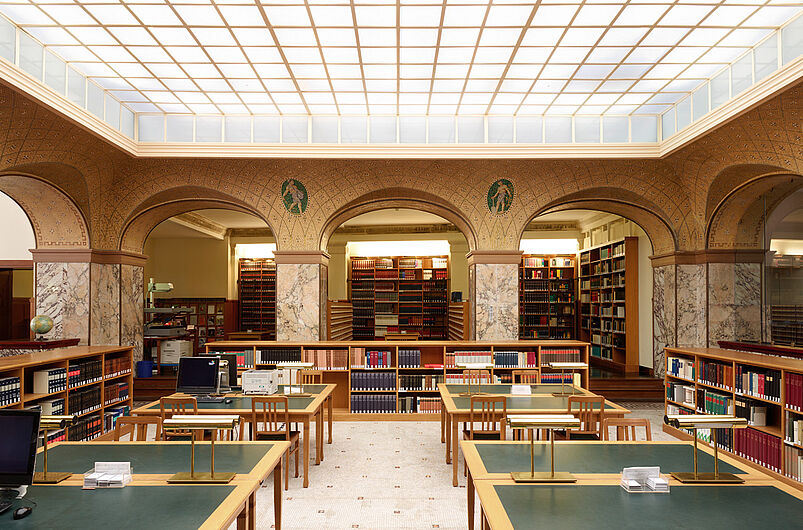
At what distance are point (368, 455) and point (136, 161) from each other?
643cm

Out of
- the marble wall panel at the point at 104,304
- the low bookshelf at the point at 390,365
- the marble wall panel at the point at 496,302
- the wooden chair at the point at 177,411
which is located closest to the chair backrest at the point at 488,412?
the wooden chair at the point at 177,411

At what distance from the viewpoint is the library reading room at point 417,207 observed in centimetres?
339

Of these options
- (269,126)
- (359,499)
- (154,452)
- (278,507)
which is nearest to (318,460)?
(359,499)

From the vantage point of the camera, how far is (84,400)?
728cm

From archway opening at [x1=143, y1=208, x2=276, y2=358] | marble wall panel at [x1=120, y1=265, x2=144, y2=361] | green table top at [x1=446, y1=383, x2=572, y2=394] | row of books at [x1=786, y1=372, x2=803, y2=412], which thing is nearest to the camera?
row of books at [x1=786, y1=372, x2=803, y2=412]

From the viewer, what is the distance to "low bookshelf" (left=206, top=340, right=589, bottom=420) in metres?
8.97

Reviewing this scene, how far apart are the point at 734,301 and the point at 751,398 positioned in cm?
388

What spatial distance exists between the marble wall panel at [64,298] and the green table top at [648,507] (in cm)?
884

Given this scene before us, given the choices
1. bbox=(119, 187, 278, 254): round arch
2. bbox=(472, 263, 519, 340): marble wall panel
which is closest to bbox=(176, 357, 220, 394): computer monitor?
bbox=(119, 187, 278, 254): round arch

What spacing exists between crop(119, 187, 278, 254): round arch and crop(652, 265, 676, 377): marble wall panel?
7064mm

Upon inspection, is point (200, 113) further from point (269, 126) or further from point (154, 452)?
point (154, 452)

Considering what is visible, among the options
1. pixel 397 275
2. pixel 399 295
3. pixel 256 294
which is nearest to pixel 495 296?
pixel 399 295

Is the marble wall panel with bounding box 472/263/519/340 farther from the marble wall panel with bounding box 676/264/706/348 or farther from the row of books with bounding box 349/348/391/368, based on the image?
the marble wall panel with bounding box 676/264/706/348

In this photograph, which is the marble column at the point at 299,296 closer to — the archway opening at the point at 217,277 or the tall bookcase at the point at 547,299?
the archway opening at the point at 217,277
